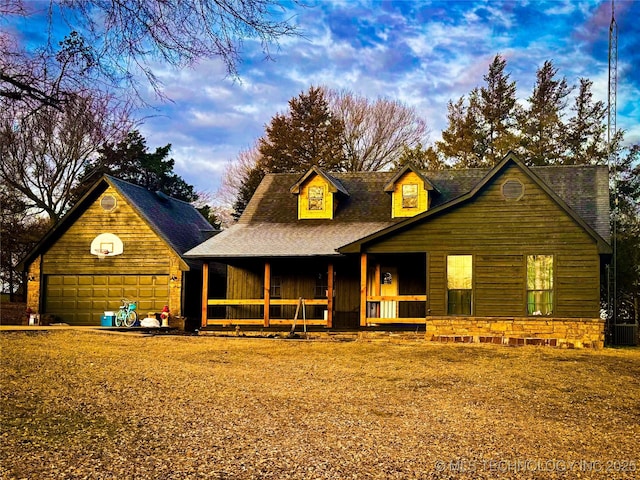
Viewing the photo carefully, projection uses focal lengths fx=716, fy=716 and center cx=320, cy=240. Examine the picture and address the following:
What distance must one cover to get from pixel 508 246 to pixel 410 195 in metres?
5.66

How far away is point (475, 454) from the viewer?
7914 millimetres

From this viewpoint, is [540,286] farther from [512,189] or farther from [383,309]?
[383,309]

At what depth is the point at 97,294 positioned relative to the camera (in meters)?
27.9

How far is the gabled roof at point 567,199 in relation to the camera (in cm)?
2036

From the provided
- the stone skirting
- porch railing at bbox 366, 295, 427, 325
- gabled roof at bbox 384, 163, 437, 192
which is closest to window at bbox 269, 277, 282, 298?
porch railing at bbox 366, 295, 427, 325

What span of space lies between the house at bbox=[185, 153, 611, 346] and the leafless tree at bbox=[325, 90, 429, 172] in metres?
18.4

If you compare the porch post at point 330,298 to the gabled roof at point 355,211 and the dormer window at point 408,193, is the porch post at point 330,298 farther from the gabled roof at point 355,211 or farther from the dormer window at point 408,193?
the dormer window at point 408,193

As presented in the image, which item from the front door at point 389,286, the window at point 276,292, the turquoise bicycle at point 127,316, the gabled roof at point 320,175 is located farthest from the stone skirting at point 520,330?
the turquoise bicycle at point 127,316

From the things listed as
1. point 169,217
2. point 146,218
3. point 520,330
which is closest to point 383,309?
point 520,330

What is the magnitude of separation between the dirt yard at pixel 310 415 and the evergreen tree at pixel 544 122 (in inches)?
1071

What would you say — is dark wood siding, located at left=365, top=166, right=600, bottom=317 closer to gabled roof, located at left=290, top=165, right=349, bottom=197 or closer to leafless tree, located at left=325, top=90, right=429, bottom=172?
gabled roof, located at left=290, top=165, right=349, bottom=197

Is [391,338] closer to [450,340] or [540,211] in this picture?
[450,340]

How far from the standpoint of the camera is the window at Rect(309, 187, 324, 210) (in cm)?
2656

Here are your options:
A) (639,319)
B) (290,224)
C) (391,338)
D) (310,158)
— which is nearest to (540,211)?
(391,338)
